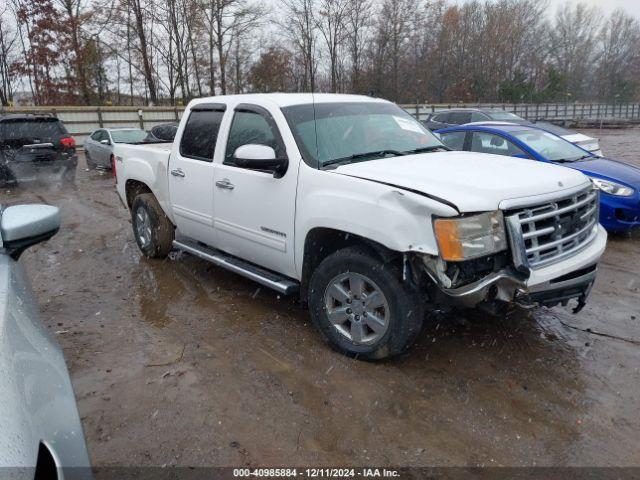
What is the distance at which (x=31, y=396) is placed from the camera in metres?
1.45

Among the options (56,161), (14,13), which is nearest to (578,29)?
(14,13)

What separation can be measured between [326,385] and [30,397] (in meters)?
2.11

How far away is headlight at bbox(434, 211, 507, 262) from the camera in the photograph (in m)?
2.85

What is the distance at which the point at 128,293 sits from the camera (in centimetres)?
508

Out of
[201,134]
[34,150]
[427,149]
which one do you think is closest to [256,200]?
[201,134]

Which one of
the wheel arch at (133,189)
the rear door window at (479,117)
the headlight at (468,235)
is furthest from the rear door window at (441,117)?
the headlight at (468,235)

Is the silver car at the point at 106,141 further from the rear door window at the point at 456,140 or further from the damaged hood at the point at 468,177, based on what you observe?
the damaged hood at the point at 468,177

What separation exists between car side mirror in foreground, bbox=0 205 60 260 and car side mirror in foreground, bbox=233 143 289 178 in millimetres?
1551

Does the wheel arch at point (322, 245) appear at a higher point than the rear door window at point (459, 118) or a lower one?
lower

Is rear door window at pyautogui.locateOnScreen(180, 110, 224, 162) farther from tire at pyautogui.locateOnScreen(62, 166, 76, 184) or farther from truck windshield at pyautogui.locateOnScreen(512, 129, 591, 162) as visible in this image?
tire at pyautogui.locateOnScreen(62, 166, 76, 184)

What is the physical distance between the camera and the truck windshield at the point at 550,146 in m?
7.01

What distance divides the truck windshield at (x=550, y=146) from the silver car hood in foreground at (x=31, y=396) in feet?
22.1

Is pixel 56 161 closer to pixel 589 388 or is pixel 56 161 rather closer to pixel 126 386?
pixel 126 386

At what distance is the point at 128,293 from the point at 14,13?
122ft
